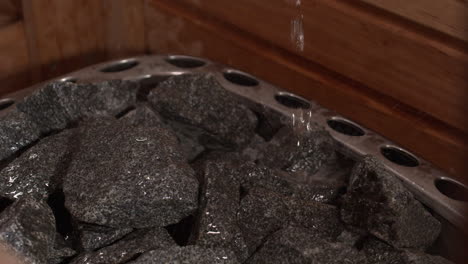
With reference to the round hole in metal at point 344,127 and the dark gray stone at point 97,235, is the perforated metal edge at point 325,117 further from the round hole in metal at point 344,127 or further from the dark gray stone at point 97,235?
the dark gray stone at point 97,235

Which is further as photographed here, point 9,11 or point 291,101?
point 9,11

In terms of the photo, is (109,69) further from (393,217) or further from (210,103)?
(393,217)

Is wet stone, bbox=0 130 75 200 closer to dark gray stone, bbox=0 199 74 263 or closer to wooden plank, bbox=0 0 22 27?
dark gray stone, bbox=0 199 74 263

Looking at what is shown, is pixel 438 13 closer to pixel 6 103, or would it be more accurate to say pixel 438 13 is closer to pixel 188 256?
pixel 188 256

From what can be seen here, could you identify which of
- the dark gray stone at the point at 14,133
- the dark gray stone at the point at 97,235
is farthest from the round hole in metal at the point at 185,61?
the dark gray stone at the point at 97,235

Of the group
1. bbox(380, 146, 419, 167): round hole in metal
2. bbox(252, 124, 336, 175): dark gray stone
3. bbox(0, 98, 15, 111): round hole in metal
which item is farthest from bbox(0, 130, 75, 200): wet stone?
bbox(380, 146, 419, 167): round hole in metal

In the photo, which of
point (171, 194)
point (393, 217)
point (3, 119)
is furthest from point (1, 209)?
point (393, 217)

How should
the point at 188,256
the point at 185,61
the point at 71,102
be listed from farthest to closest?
the point at 185,61
the point at 71,102
the point at 188,256

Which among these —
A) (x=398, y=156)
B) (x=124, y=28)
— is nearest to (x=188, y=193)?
(x=398, y=156)
